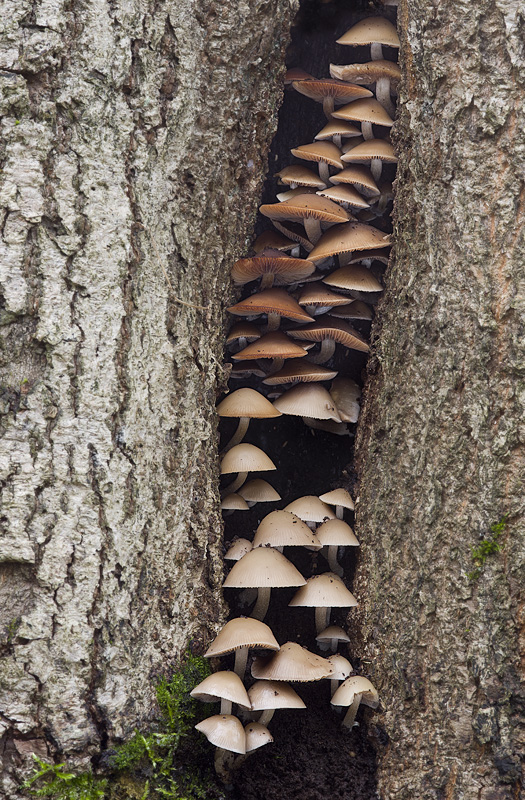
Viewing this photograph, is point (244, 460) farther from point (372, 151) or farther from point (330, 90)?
point (330, 90)

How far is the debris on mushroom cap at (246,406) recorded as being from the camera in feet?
9.84

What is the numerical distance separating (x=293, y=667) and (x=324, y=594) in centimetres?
35

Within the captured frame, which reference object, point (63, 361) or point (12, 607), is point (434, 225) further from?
point (12, 607)

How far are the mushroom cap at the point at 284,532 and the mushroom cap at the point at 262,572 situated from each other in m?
0.06

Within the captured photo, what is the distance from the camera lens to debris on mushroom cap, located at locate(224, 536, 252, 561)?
293cm

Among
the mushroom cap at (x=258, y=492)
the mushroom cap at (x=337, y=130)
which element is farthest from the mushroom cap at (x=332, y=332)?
the mushroom cap at (x=337, y=130)

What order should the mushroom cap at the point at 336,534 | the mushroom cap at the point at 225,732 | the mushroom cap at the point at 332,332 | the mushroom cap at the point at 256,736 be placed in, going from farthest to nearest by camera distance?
the mushroom cap at the point at 332,332 → the mushroom cap at the point at 336,534 → the mushroom cap at the point at 256,736 → the mushroom cap at the point at 225,732

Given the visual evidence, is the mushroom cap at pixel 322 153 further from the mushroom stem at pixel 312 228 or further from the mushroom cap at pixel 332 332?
the mushroom cap at pixel 332 332

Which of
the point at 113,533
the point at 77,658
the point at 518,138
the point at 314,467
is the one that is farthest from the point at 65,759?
the point at 518,138

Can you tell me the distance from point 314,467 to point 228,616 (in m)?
0.89

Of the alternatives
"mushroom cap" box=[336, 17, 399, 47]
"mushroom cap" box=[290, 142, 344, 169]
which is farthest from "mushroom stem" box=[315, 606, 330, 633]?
"mushroom cap" box=[336, 17, 399, 47]

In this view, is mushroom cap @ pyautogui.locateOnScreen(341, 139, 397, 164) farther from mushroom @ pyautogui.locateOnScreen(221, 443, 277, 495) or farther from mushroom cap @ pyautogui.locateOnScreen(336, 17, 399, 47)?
mushroom @ pyautogui.locateOnScreen(221, 443, 277, 495)

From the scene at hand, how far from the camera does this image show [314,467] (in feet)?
11.0

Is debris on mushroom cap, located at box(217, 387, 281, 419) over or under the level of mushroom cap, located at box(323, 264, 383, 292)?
under
